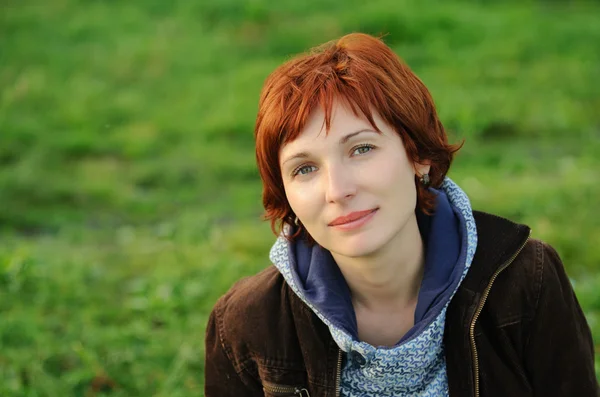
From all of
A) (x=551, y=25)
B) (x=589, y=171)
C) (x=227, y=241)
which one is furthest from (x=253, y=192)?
(x=551, y=25)

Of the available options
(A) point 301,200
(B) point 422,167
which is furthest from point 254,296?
(B) point 422,167

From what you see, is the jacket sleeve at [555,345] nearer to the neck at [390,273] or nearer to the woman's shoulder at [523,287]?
the woman's shoulder at [523,287]

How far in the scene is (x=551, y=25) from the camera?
341 inches

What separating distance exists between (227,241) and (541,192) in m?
1.80

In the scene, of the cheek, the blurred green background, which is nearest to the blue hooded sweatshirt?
the cheek

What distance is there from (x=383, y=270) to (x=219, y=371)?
599mm

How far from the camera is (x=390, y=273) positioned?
102 inches

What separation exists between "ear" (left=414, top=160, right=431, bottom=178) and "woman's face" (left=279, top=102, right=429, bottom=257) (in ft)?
0.36

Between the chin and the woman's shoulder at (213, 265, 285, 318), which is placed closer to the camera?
the chin

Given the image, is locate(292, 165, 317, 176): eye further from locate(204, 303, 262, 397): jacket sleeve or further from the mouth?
locate(204, 303, 262, 397): jacket sleeve

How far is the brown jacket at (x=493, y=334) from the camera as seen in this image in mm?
Answer: 2463

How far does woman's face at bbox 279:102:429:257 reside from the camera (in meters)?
2.37

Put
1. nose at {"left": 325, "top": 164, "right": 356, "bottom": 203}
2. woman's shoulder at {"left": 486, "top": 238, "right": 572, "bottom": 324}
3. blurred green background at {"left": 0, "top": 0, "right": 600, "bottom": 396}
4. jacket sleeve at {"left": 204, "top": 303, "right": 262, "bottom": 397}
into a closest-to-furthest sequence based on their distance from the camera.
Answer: nose at {"left": 325, "top": 164, "right": 356, "bottom": 203} → woman's shoulder at {"left": 486, "top": 238, "right": 572, "bottom": 324} → jacket sleeve at {"left": 204, "top": 303, "right": 262, "bottom": 397} → blurred green background at {"left": 0, "top": 0, "right": 600, "bottom": 396}

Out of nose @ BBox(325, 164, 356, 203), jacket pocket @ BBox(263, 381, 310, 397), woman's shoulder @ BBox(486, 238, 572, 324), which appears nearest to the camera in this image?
nose @ BBox(325, 164, 356, 203)
